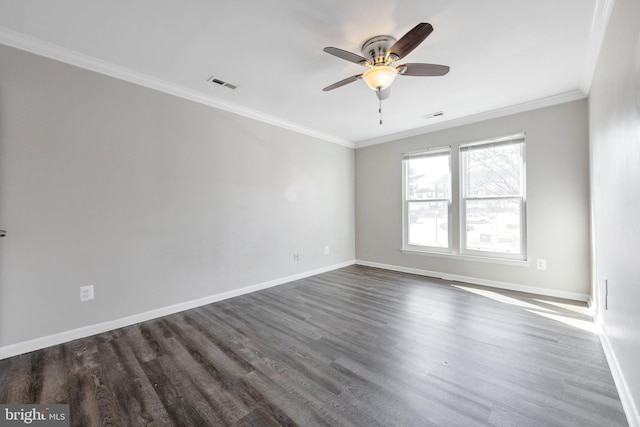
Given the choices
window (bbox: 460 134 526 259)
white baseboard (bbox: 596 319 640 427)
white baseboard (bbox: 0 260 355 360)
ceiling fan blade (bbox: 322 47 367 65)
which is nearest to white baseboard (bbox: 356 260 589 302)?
window (bbox: 460 134 526 259)

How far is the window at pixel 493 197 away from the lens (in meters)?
3.70

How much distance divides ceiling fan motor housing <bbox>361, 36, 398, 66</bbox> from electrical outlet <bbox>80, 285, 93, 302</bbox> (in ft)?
10.6

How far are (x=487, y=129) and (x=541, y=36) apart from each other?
74.1 inches

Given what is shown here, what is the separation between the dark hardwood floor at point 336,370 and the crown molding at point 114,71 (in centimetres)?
251

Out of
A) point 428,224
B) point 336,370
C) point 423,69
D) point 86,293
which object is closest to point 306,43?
point 423,69

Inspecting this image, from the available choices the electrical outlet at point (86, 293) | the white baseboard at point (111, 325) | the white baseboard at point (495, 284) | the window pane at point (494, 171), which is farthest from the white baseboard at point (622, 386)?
the electrical outlet at point (86, 293)

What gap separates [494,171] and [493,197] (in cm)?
39

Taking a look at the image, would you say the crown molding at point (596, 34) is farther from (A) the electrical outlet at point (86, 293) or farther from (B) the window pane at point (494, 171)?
(A) the electrical outlet at point (86, 293)

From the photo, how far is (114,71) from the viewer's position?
2580 mm

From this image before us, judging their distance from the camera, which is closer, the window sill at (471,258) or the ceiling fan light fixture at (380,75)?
the ceiling fan light fixture at (380,75)

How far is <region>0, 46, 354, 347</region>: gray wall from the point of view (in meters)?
2.14

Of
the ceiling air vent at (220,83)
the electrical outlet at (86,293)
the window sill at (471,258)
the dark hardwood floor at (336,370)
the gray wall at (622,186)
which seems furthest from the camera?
the window sill at (471,258)

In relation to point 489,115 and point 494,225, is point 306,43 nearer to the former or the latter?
point 489,115

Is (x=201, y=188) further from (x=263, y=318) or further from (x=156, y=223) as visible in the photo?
(x=263, y=318)
